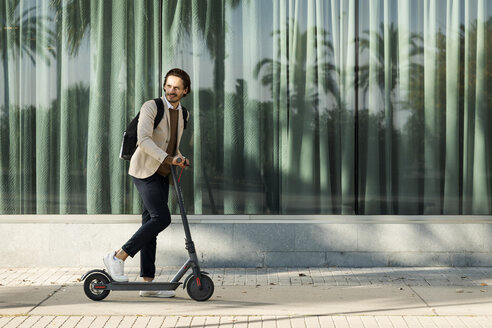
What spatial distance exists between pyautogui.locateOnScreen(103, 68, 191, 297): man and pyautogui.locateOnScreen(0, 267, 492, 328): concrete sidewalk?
1.24ft

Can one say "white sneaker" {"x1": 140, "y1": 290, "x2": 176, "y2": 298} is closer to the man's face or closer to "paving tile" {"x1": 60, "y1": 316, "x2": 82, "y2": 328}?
"paving tile" {"x1": 60, "y1": 316, "x2": 82, "y2": 328}

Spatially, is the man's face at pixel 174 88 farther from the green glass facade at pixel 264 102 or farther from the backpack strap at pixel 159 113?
the green glass facade at pixel 264 102

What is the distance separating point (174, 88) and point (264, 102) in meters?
2.48

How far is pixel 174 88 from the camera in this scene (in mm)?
7191

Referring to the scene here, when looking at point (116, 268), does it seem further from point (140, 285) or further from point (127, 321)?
point (127, 321)

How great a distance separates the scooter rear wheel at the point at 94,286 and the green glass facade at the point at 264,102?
8.02 feet

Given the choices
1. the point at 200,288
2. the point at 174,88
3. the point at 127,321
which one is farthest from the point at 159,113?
the point at 127,321

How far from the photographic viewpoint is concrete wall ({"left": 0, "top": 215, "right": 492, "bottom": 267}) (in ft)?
30.1

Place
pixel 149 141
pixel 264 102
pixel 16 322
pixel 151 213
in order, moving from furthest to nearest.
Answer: pixel 264 102
pixel 151 213
pixel 149 141
pixel 16 322

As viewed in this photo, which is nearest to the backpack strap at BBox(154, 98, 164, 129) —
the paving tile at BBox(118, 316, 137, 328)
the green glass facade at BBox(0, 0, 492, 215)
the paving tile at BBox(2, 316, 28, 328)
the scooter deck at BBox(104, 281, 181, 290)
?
the scooter deck at BBox(104, 281, 181, 290)

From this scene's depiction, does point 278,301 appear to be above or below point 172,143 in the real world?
below

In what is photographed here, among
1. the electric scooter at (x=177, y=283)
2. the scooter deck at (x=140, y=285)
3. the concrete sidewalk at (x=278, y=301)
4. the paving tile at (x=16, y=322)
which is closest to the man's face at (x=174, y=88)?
the electric scooter at (x=177, y=283)

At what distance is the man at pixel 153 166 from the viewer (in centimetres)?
707

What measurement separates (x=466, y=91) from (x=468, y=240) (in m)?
1.58
